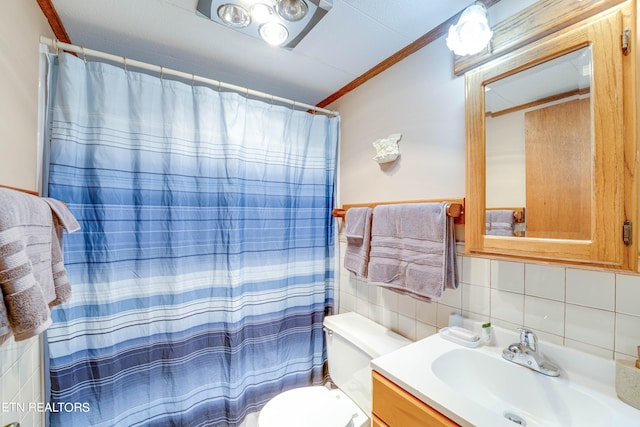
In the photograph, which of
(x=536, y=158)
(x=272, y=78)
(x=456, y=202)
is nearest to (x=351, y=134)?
(x=272, y=78)

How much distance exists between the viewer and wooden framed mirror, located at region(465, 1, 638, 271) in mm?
631

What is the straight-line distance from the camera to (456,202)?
1078 mm

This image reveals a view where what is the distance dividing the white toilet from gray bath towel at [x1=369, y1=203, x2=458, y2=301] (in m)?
0.32

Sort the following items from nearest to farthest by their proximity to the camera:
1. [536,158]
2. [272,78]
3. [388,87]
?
[536,158], [388,87], [272,78]

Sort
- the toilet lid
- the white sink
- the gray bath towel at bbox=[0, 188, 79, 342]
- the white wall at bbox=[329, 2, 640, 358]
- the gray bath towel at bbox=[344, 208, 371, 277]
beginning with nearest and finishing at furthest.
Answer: the gray bath towel at bbox=[0, 188, 79, 342] < the white sink < the white wall at bbox=[329, 2, 640, 358] < the toilet lid < the gray bath towel at bbox=[344, 208, 371, 277]

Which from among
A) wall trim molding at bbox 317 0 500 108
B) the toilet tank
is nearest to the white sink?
the toilet tank

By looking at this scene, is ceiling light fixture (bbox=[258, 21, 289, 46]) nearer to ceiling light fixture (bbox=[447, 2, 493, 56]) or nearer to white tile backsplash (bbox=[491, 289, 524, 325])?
ceiling light fixture (bbox=[447, 2, 493, 56])

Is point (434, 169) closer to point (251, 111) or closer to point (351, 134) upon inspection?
point (351, 134)

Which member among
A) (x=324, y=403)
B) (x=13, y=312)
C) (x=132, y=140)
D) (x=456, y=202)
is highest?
(x=132, y=140)

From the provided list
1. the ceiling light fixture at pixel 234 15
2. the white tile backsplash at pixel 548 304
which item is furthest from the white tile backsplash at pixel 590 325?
the ceiling light fixture at pixel 234 15

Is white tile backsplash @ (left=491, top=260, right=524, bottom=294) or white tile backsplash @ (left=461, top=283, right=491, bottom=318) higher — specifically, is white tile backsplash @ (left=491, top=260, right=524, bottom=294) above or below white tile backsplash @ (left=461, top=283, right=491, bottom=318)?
above

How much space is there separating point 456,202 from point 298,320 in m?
1.19

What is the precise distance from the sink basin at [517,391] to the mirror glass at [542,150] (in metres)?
0.46

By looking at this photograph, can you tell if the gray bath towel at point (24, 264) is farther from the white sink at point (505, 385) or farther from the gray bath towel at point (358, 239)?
the gray bath towel at point (358, 239)
